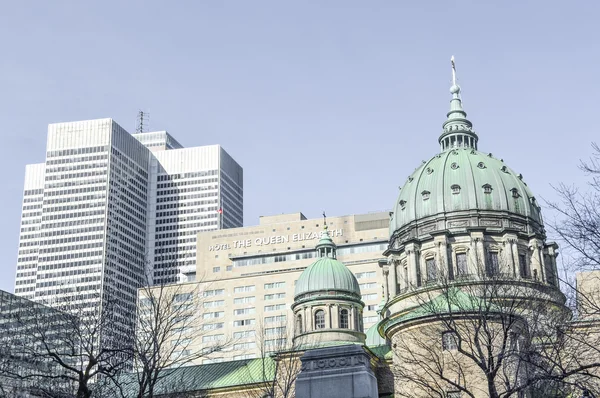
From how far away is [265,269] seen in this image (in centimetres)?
17350

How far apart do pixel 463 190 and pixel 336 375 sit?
57857mm

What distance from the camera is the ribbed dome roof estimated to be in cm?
8169

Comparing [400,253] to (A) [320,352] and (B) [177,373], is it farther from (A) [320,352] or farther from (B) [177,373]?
(A) [320,352]

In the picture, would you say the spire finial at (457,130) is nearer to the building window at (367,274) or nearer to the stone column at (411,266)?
the stone column at (411,266)

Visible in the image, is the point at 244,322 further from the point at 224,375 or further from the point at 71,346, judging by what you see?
the point at 71,346

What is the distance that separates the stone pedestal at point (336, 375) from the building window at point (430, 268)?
4839cm

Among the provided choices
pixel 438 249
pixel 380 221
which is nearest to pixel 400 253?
pixel 438 249

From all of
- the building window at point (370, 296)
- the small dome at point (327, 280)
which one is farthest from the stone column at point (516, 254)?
the building window at point (370, 296)

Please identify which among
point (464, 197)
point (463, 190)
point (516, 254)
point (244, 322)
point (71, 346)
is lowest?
point (71, 346)

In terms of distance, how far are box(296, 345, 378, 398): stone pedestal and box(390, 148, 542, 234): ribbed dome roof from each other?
55792 mm

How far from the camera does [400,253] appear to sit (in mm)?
82625

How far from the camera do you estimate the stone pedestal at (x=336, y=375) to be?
85.9ft

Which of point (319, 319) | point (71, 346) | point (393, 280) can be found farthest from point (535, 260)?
point (71, 346)

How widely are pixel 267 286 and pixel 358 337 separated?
80548 mm
